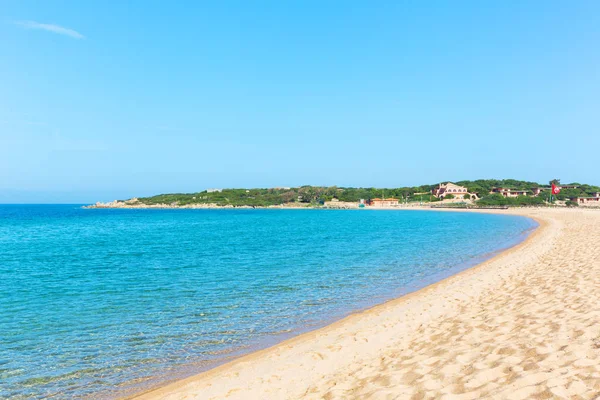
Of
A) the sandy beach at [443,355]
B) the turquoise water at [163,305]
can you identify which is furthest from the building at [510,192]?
the sandy beach at [443,355]

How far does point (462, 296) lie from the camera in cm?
1245

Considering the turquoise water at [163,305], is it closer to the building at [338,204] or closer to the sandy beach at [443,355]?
the sandy beach at [443,355]

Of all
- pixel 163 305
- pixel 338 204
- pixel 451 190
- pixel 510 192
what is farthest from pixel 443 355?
pixel 338 204

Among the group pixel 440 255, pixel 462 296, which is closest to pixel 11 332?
pixel 462 296

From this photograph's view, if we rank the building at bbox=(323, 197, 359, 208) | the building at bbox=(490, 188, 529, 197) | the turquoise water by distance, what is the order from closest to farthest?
the turquoise water < the building at bbox=(490, 188, 529, 197) < the building at bbox=(323, 197, 359, 208)

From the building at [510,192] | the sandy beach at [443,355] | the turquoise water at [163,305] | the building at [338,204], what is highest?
the building at [510,192]

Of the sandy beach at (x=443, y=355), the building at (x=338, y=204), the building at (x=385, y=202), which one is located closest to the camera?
the sandy beach at (x=443, y=355)

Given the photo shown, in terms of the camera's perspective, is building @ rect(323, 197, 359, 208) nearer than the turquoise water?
No

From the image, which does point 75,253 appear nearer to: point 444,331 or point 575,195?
point 444,331

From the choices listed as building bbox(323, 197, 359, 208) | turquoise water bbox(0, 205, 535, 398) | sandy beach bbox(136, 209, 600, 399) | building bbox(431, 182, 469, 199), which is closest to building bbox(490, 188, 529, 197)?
building bbox(431, 182, 469, 199)

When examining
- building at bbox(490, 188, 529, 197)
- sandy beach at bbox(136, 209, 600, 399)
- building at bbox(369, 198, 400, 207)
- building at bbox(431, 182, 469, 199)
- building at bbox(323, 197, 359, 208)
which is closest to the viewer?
sandy beach at bbox(136, 209, 600, 399)

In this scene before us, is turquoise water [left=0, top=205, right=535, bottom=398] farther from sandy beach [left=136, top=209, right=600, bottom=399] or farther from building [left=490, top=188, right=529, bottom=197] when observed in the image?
building [left=490, top=188, right=529, bottom=197]

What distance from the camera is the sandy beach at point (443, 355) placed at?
202 inches

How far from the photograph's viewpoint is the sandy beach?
5141 millimetres
